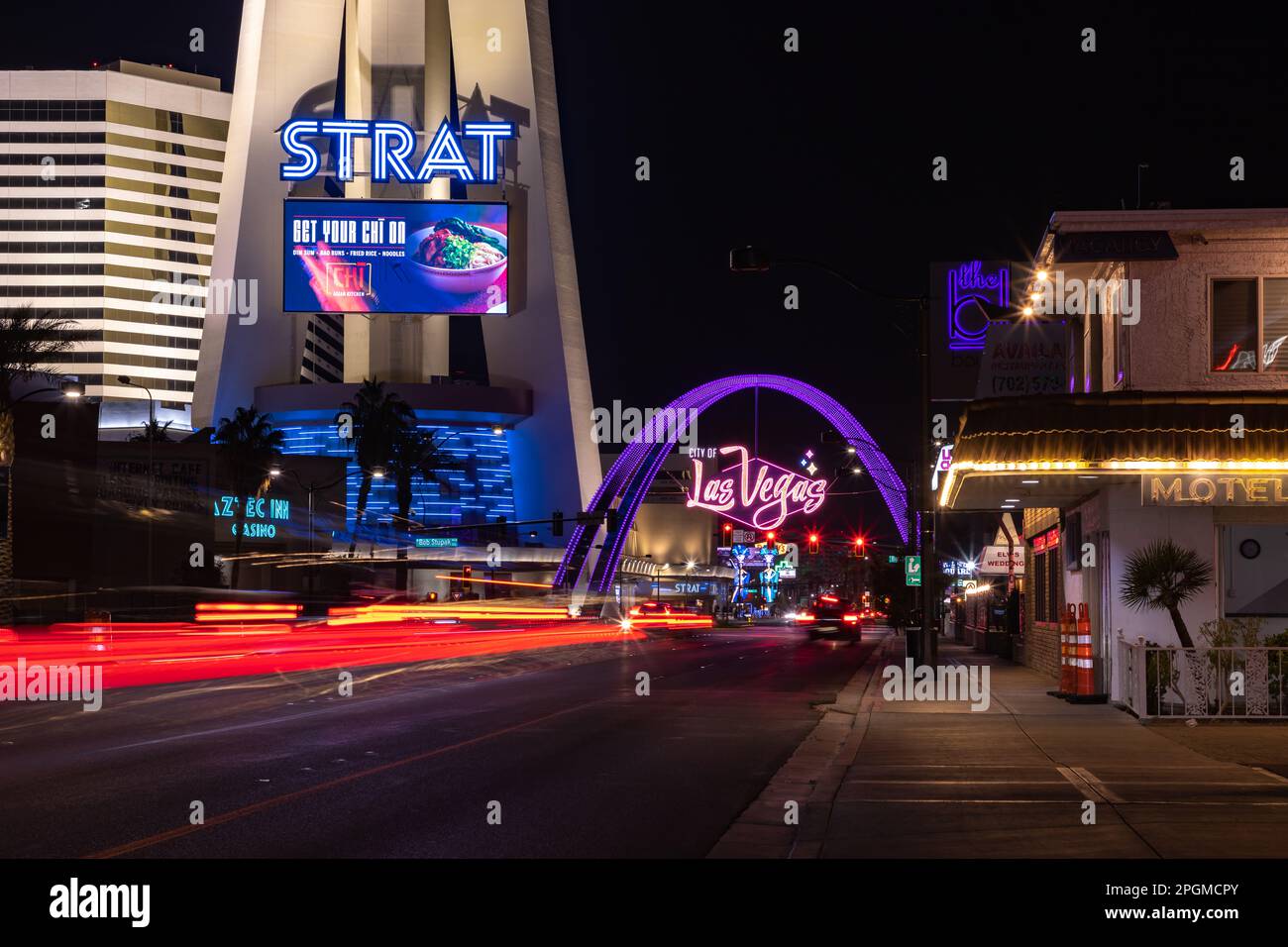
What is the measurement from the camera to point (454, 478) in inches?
5192

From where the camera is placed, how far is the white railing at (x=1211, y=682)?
2077cm

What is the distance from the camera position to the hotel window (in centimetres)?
2381

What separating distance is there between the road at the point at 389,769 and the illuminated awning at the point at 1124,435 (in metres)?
5.13

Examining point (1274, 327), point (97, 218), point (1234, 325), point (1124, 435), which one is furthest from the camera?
point (97, 218)

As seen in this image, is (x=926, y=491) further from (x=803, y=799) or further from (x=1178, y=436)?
(x=803, y=799)

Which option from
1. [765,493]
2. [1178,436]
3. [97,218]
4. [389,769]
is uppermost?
[97,218]

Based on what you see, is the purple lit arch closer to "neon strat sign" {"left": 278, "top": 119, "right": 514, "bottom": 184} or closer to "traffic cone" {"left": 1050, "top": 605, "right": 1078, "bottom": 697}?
"neon strat sign" {"left": 278, "top": 119, "right": 514, "bottom": 184}

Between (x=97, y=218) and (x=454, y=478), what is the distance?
7750 centimetres

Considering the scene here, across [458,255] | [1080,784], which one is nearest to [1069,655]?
[1080,784]

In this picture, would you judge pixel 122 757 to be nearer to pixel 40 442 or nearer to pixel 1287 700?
pixel 1287 700

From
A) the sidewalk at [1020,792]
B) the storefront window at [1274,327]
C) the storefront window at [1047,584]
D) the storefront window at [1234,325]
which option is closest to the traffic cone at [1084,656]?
the sidewalk at [1020,792]

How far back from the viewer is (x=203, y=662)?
3269 cm

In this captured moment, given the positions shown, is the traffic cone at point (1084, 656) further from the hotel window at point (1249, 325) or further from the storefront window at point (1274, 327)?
the storefront window at point (1274, 327)
